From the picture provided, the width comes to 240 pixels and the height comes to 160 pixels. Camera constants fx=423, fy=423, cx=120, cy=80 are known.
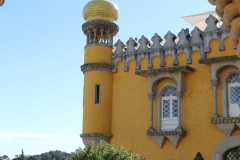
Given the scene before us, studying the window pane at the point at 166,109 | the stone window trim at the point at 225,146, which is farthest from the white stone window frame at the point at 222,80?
the window pane at the point at 166,109

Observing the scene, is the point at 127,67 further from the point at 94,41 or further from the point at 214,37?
the point at 214,37

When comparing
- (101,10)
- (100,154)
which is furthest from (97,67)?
(100,154)

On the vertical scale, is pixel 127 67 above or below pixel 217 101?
above

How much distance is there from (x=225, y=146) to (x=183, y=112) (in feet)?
6.94

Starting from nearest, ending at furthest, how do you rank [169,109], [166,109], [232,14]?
1. [232,14]
2. [169,109]
3. [166,109]

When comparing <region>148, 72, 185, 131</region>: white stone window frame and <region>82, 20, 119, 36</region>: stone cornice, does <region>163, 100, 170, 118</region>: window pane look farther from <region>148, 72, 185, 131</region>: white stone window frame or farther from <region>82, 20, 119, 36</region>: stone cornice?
<region>82, 20, 119, 36</region>: stone cornice

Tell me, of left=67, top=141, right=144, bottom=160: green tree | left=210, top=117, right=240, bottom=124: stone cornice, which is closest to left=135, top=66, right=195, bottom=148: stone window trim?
left=210, top=117, right=240, bottom=124: stone cornice

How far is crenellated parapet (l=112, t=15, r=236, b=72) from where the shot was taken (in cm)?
1598

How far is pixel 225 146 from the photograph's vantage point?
1491 cm

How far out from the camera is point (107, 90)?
18188 mm

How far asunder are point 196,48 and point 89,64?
4.74m

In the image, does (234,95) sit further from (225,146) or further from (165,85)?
(165,85)

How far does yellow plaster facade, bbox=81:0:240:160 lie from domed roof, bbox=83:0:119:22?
658mm

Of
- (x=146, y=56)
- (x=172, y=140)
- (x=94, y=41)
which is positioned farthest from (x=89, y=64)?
(x=172, y=140)
